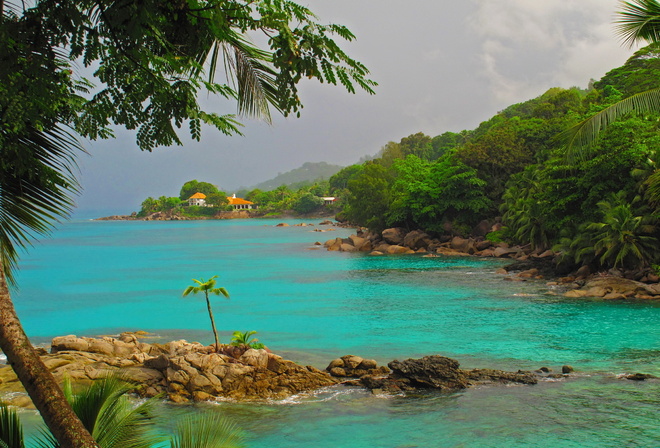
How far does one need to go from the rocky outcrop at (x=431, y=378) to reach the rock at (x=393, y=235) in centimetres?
3775

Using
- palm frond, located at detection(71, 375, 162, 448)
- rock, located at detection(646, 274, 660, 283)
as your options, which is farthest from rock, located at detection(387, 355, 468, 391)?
rock, located at detection(646, 274, 660, 283)

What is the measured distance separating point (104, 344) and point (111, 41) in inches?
564

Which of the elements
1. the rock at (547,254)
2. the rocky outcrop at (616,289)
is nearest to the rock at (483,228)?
the rock at (547,254)

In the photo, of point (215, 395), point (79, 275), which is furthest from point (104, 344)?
point (79, 275)

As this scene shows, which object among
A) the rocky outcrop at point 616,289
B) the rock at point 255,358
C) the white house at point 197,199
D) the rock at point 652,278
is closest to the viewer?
the rock at point 255,358

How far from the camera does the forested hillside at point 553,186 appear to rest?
25.8 meters

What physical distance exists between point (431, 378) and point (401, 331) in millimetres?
7825

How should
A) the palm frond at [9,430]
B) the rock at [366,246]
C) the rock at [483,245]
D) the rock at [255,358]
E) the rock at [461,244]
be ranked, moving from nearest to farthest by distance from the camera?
the palm frond at [9,430]
the rock at [255,358]
the rock at [483,245]
the rock at [461,244]
the rock at [366,246]

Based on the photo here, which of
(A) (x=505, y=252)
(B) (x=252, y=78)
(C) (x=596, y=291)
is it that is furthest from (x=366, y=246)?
(B) (x=252, y=78)

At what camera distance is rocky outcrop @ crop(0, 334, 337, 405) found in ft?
43.7

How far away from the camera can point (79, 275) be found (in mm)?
46875

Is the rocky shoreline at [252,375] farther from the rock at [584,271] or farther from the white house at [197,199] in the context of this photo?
the white house at [197,199]

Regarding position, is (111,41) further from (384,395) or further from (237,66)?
(384,395)

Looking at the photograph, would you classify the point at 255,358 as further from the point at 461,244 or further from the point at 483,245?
the point at 461,244
